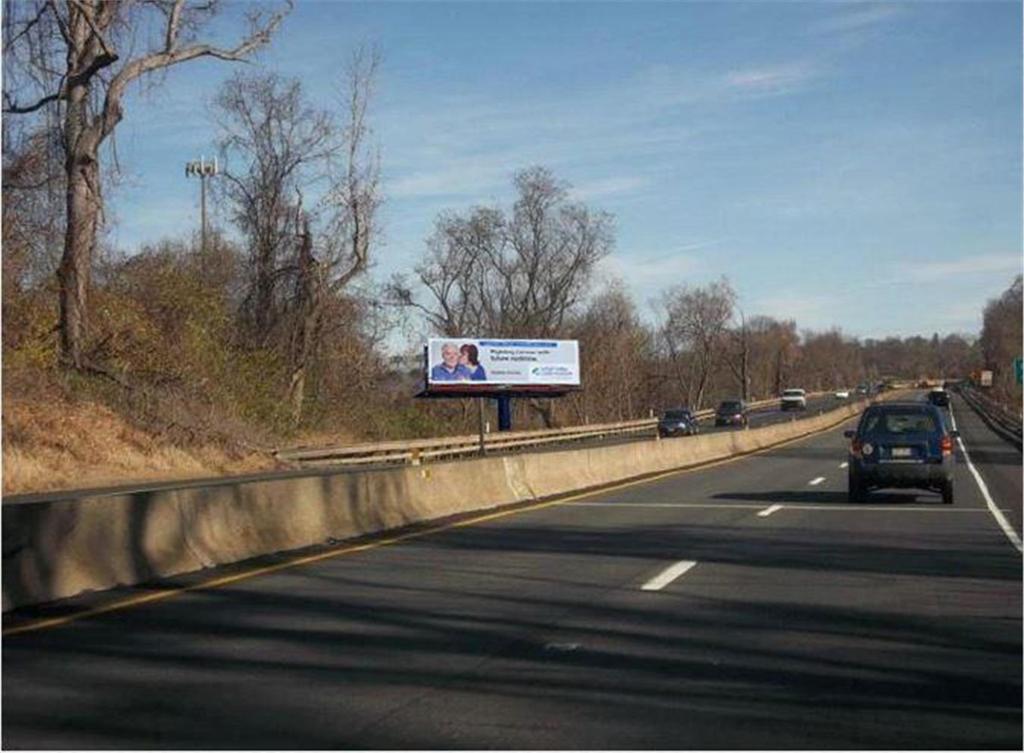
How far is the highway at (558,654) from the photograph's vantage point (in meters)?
7.45

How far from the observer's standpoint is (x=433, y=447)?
5472 cm

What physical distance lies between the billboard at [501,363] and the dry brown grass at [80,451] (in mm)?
23527

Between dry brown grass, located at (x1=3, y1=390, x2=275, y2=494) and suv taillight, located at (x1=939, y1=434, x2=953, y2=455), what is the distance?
63.7ft

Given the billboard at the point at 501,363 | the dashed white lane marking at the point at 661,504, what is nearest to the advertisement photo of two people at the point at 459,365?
the billboard at the point at 501,363

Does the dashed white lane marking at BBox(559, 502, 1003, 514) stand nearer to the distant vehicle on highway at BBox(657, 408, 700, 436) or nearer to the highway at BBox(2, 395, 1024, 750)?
the highway at BBox(2, 395, 1024, 750)

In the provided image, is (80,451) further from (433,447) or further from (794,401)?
(794,401)

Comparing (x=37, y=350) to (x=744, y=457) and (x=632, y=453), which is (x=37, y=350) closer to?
(x=632, y=453)

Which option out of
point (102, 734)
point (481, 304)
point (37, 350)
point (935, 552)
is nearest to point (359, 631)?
point (102, 734)

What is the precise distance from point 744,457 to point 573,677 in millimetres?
40098

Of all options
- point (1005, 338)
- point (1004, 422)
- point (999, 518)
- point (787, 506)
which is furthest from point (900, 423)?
point (1005, 338)

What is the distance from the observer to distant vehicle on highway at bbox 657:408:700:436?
6912 cm

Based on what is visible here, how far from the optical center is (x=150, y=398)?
39.3m

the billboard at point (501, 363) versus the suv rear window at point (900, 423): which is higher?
the billboard at point (501, 363)

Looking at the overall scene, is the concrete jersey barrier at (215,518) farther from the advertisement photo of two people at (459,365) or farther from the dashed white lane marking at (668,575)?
the advertisement photo of two people at (459,365)
